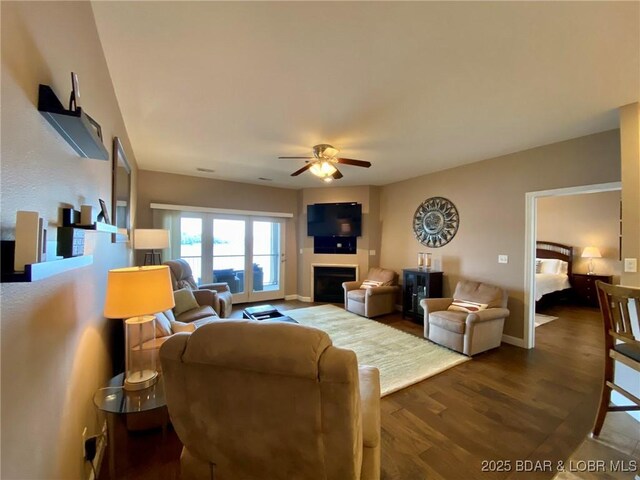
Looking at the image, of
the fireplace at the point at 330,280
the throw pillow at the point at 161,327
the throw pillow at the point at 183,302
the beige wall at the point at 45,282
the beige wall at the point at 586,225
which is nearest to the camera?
the beige wall at the point at 45,282

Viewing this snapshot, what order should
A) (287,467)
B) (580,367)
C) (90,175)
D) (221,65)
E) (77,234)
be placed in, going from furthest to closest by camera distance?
(580,367) < (221,65) < (90,175) < (287,467) < (77,234)

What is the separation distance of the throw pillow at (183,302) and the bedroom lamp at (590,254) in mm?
7709

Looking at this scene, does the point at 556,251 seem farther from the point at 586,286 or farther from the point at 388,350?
the point at 388,350

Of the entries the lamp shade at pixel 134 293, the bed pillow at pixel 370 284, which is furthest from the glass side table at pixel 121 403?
the bed pillow at pixel 370 284

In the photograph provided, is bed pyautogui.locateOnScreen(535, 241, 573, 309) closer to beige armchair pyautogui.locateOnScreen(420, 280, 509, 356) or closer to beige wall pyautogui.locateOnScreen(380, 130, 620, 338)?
beige wall pyautogui.locateOnScreen(380, 130, 620, 338)

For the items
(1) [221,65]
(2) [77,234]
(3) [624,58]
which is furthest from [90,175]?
(3) [624,58]

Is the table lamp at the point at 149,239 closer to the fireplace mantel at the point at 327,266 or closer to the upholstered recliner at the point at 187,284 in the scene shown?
the upholstered recliner at the point at 187,284

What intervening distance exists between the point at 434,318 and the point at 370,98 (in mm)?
2797

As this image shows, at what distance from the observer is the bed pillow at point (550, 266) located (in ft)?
19.3

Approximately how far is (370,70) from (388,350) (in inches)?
117

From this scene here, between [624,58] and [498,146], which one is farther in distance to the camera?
[498,146]

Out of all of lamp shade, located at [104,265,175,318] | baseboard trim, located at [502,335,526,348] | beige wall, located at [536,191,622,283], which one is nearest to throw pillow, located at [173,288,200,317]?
lamp shade, located at [104,265,175,318]

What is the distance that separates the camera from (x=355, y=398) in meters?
0.99

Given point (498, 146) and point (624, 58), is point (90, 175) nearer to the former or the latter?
point (624, 58)
